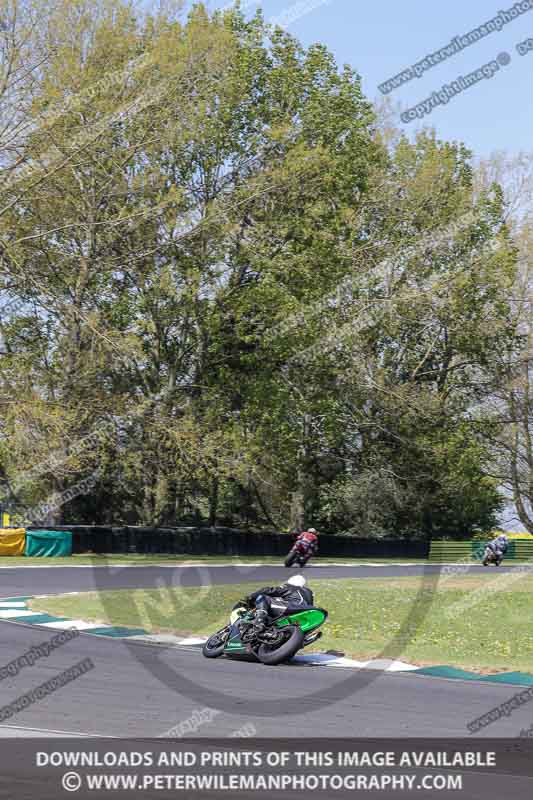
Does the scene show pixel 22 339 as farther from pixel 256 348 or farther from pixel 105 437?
pixel 256 348

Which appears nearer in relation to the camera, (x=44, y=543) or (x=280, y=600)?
(x=280, y=600)

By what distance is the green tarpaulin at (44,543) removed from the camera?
3688 centimetres

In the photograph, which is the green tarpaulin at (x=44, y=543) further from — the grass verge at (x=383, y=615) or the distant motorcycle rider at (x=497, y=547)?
the distant motorcycle rider at (x=497, y=547)

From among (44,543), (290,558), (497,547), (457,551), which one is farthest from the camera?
(457,551)

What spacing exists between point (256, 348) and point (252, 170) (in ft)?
24.3

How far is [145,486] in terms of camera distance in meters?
45.6

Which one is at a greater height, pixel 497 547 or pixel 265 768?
pixel 265 768

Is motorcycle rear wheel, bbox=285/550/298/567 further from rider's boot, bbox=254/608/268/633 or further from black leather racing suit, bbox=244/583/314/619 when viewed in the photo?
rider's boot, bbox=254/608/268/633


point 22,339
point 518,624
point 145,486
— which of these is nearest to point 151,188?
point 22,339

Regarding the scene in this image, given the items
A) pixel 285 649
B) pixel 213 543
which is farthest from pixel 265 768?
pixel 213 543

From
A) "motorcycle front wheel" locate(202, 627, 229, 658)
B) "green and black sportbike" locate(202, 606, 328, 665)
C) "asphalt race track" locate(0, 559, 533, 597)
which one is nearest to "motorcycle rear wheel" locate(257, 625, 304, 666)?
"green and black sportbike" locate(202, 606, 328, 665)

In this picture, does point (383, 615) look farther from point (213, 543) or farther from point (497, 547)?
point (497, 547)

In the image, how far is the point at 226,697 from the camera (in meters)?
10.7

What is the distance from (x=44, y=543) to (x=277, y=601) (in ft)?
79.7
